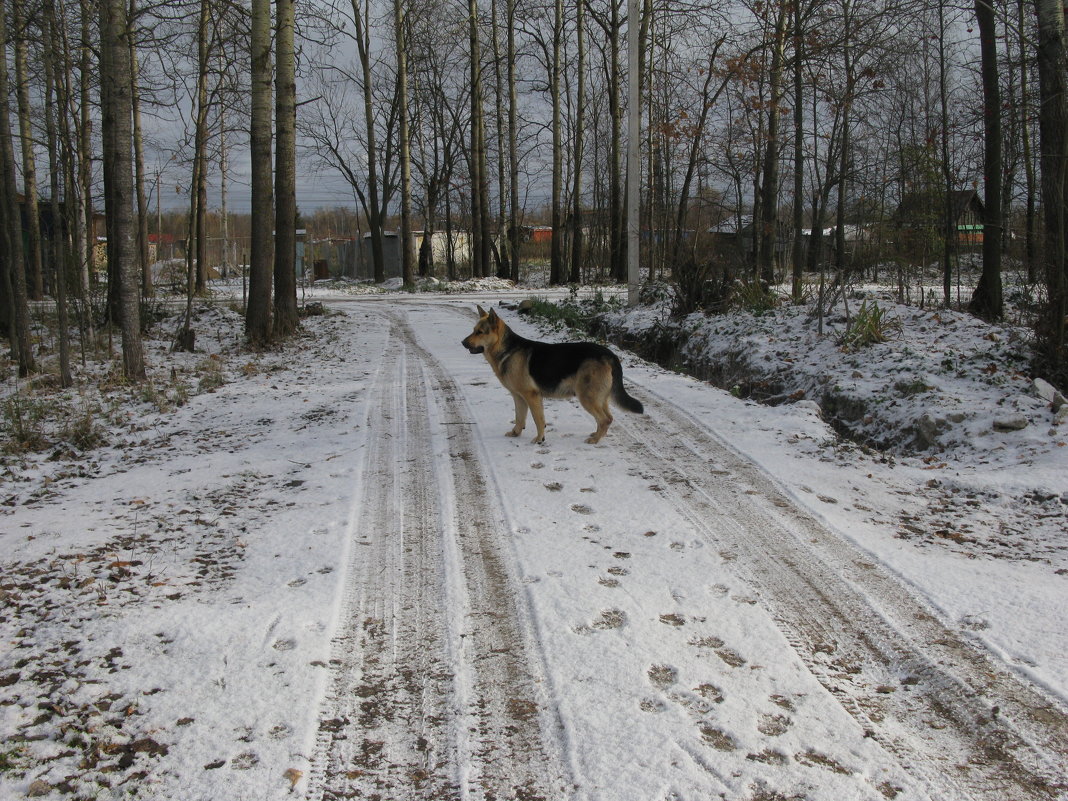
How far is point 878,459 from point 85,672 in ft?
19.9

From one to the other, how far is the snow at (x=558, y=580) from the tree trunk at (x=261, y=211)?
5.09 meters

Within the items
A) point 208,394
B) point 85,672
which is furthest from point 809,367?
point 85,672

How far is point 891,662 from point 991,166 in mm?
10837

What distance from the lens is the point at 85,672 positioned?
311 centimetres

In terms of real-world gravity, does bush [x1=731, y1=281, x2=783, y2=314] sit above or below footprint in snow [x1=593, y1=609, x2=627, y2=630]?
above

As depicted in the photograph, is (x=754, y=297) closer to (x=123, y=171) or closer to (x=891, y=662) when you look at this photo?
(x=123, y=171)

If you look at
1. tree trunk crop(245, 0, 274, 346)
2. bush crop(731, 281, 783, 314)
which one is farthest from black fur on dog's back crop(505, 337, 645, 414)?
tree trunk crop(245, 0, 274, 346)

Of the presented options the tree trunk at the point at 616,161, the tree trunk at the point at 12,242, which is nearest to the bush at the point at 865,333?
the tree trunk at the point at 12,242

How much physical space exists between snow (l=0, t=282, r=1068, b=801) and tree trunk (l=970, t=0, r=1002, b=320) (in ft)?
11.8

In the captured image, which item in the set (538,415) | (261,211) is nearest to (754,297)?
(538,415)

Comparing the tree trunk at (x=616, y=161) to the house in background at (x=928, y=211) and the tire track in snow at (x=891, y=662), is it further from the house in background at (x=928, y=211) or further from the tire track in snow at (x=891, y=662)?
the tire track in snow at (x=891, y=662)

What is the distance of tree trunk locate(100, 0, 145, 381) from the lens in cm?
930

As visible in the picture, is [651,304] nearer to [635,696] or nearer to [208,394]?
[208,394]

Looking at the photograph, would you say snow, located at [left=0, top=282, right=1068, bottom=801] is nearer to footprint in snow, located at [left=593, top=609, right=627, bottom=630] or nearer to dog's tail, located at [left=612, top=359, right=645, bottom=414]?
footprint in snow, located at [left=593, top=609, right=627, bottom=630]
